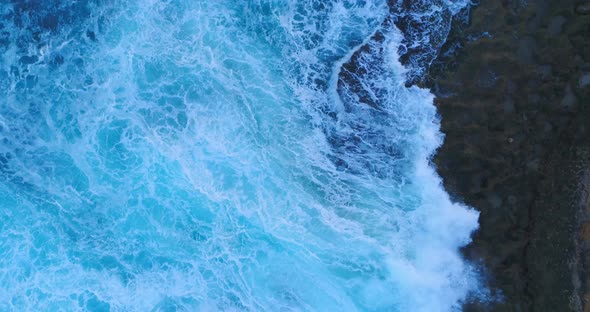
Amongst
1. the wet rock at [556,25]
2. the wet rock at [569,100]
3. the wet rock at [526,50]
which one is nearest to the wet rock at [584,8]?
the wet rock at [556,25]

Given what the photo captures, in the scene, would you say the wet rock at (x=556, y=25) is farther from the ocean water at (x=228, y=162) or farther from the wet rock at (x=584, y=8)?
the ocean water at (x=228, y=162)

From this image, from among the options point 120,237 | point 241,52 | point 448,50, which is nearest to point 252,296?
point 120,237

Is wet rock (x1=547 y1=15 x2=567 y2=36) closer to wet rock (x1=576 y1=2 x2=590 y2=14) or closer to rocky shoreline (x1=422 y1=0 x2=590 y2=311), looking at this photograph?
rocky shoreline (x1=422 y1=0 x2=590 y2=311)

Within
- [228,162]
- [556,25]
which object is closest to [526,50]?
[556,25]

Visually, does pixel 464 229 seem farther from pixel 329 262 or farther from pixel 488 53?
pixel 488 53

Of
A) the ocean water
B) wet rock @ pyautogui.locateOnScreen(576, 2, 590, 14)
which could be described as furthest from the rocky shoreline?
the ocean water
